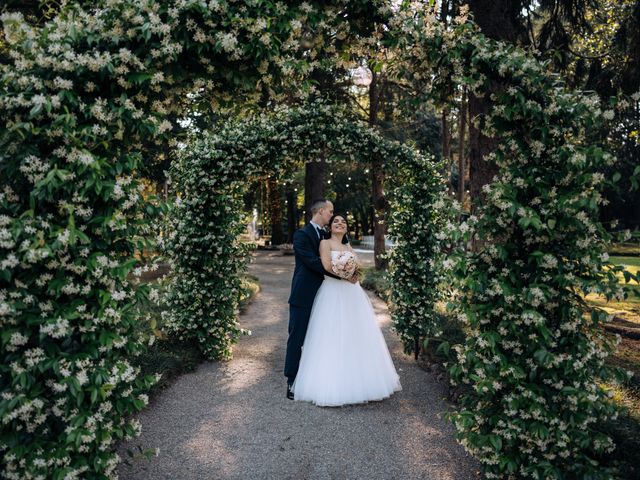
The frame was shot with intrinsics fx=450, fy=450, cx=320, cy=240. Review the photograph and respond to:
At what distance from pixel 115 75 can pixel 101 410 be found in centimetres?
218

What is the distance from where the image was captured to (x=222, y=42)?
3.18 metres

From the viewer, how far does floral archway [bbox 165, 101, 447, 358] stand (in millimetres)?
6477

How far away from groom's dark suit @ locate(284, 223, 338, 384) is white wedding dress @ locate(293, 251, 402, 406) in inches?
3.8

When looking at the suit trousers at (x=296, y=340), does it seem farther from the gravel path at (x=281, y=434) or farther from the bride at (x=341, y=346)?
the gravel path at (x=281, y=434)

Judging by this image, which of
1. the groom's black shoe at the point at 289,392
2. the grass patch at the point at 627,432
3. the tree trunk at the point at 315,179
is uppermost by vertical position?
the tree trunk at the point at 315,179

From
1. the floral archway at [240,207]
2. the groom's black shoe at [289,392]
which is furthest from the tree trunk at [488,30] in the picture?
the groom's black shoe at [289,392]

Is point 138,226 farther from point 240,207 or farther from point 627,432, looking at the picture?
point 240,207

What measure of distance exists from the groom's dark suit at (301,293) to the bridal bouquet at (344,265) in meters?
0.14

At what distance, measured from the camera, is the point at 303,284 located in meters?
5.78

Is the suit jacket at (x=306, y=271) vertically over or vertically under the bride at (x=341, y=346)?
over

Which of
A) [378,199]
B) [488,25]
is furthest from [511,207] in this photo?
[378,199]

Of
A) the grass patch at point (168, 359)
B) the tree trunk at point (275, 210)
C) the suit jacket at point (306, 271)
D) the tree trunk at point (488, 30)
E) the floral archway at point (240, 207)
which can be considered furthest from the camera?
the tree trunk at point (275, 210)

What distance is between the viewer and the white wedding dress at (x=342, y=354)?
17.4 ft

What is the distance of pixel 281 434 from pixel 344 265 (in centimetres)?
204
